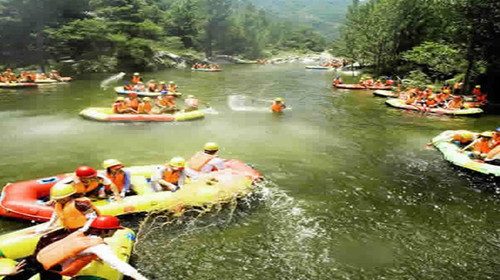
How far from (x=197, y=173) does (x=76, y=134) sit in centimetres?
658

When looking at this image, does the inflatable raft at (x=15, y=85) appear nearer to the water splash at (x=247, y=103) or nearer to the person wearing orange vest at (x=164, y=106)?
the person wearing orange vest at (x=164, y=106)

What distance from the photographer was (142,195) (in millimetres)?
6711

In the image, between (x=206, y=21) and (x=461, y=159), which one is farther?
(x=206, y=21)

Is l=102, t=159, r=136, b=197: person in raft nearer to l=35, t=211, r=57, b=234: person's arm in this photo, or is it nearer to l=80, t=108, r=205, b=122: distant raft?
l=35, t=211, r=57, b=234: person's arm

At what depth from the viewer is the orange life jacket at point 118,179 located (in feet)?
21.6

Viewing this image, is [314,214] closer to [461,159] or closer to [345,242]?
[345,242]

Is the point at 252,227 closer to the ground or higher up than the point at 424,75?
closer to the ground

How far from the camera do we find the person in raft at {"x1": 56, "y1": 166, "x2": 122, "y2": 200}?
5918 mm

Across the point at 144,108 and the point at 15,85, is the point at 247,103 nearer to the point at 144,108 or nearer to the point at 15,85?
the point at 144,108

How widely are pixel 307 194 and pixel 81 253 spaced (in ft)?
17.2

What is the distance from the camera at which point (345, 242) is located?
6.42 meters

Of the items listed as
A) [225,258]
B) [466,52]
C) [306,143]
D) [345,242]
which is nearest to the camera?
[225,258]

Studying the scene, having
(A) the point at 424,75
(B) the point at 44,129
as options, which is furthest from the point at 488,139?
(A) the point at 424,75

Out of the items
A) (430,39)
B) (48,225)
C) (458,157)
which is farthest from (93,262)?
(430,39)
